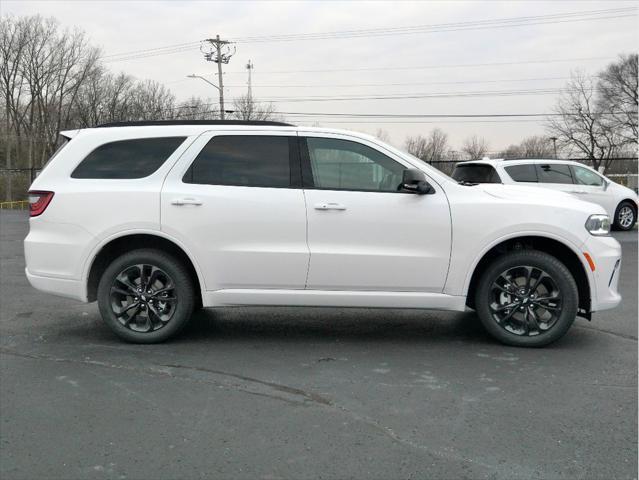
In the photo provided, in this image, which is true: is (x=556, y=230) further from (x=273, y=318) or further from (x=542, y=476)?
(x=273, y=318)

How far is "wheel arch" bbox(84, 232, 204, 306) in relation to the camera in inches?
195

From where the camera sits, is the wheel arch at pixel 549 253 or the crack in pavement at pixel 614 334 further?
the crack in pavement at pixel 614 334

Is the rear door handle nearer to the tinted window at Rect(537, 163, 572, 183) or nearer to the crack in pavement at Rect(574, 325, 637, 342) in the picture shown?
the crack in pavement at Rect(574, 325, 637, 342)

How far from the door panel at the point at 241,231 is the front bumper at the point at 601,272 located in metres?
2.39

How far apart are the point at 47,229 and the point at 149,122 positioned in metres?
1.30

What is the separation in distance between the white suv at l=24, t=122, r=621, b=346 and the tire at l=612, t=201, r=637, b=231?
1171 cm

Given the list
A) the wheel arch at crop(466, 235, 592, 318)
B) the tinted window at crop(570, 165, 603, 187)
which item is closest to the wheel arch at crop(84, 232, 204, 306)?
the wheel arch at crop(466, 235, 592, 318)

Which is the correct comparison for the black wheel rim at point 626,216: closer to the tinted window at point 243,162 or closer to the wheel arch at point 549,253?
the wheel arch at point 549,253

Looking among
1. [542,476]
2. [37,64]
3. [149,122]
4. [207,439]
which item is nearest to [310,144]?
[149,122]

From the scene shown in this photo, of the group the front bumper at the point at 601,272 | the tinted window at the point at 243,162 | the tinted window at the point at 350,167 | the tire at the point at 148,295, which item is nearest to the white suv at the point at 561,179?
the front bumper at the point at 601,272

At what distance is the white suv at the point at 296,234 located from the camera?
4746 millimetres

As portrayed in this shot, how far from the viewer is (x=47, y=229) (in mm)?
4984

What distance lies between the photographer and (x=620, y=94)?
5878cm

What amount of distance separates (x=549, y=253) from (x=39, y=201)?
4.49 meters
